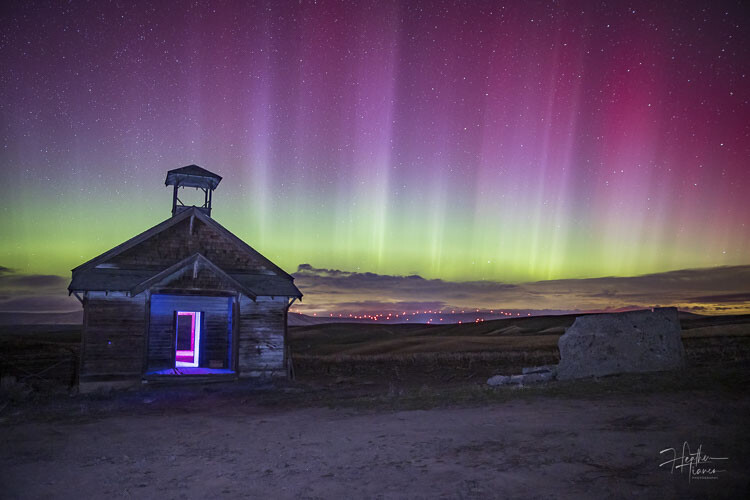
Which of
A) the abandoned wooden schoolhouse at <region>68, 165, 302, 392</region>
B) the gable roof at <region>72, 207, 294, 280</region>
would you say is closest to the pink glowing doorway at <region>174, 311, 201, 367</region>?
the abandoned wooden schoolhouse at <region>68, 165, 302, 392</region>

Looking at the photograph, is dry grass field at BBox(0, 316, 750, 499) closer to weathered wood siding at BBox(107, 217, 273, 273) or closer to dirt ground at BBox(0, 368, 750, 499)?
dirt ground at BBox(0, 368, 750, 499)

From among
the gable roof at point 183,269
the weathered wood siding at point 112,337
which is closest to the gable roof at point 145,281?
the gable roof at point 183,269

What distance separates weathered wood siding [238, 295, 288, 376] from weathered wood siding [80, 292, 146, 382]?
11.9ft

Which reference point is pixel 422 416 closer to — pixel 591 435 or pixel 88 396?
pixel 591 435

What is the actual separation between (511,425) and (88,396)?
46.9 ft

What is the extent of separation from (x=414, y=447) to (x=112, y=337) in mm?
14508

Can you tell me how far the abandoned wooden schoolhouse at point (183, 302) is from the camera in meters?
18.4

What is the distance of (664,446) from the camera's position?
22.3 ft

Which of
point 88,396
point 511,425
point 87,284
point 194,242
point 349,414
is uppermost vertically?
point 194,242

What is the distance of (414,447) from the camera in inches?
308

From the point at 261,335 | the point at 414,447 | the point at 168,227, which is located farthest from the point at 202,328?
the point at 414,447

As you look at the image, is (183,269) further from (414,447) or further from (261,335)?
(414,447)

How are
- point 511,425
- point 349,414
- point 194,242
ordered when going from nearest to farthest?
1. point 511,425
2. point 349,414
3. point 194,242


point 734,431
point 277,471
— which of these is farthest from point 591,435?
point 277,471
